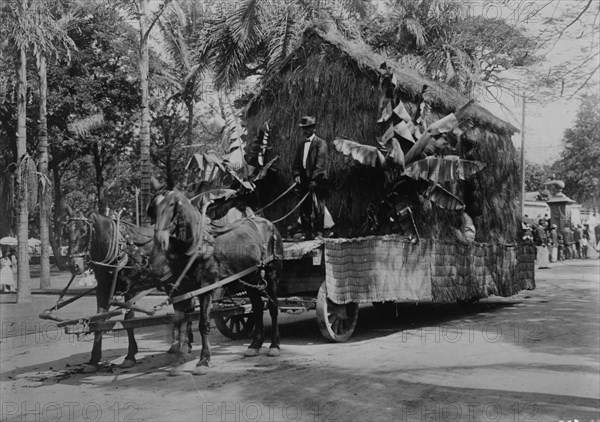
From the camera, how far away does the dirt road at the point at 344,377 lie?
17.2 feet

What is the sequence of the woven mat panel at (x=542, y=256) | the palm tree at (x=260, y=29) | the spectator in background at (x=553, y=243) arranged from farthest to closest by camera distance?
the spectator in background at (x=553, y=243)
the woven mat panel at (x=542, y=256)
the palm tree at (x=260, y=29)

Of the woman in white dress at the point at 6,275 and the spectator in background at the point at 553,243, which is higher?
the spectator in background at the point at 553,243

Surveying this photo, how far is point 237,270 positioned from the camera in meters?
7.56

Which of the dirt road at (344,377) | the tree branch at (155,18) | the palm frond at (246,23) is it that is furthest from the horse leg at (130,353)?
the palm frond at (246,23)

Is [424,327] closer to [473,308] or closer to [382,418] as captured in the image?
[473,308]

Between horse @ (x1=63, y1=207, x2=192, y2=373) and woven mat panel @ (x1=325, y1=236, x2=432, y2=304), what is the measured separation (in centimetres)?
215

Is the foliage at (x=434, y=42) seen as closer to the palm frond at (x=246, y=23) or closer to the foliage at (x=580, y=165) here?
the palm frond at (x=246, y=23)

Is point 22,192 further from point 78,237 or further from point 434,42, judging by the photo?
point 434,42

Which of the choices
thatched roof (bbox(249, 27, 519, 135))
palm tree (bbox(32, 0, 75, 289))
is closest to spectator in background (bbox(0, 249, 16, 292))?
palm tree (bbox(32, 0, 75, 289))

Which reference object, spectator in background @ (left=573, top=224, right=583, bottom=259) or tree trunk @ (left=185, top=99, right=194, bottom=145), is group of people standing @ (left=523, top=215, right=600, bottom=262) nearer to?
spectator in background @ (left=573, top=224, right=583, bottom=259)

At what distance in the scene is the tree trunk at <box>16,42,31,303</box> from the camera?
13.4 metres

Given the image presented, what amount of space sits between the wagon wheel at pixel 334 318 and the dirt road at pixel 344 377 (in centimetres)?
18

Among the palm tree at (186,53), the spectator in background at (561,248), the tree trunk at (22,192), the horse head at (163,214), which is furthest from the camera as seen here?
the spectator in background at (561,248)

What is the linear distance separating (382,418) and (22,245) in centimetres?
1234
